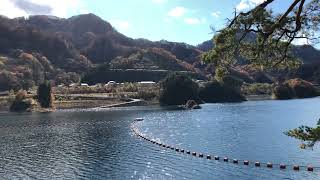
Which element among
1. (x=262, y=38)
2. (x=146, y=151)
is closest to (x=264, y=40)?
(x=262, y=38)

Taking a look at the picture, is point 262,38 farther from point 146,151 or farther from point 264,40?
point 146,151

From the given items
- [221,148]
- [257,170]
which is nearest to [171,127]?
[221,148]

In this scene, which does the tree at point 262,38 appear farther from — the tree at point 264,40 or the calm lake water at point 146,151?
the calm lake water at point 146,151

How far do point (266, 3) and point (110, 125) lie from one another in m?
116

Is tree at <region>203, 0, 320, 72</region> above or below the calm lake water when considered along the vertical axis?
above

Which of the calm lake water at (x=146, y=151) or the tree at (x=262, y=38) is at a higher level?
the tree at (x=262, y=38)

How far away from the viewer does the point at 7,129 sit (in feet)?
460

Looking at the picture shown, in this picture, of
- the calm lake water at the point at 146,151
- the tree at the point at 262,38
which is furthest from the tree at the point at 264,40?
the calm lake water at the point at 146,151

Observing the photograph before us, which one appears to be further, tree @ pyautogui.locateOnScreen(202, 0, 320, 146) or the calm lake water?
the calm lake water

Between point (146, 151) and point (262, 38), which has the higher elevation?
point (262, 38)

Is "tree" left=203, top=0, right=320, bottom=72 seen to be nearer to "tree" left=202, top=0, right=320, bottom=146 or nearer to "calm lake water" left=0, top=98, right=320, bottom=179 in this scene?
"tree" left=202, top=0, right=320, bottom=146

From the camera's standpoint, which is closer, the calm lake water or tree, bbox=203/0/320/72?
tree, bbox=203/0/320/72

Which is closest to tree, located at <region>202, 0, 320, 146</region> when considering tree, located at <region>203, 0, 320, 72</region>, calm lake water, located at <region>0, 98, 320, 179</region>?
tree, located at <region>203, 0, 320, 72</region>

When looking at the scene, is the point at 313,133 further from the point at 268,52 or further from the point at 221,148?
the point at 221,148
